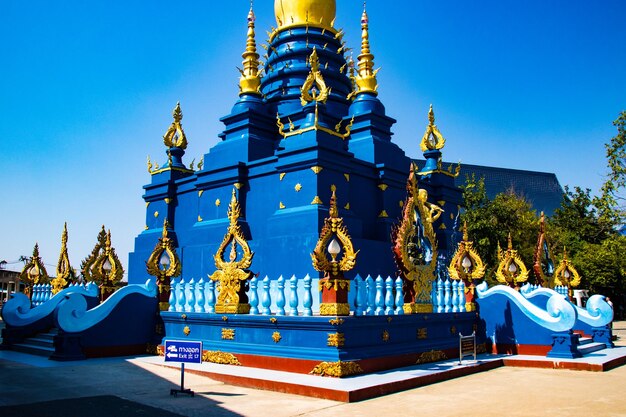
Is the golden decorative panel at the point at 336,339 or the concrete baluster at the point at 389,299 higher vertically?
the concrete baluster at the point at 389,299

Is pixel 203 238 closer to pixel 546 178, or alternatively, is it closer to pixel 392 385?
pixel 392 385

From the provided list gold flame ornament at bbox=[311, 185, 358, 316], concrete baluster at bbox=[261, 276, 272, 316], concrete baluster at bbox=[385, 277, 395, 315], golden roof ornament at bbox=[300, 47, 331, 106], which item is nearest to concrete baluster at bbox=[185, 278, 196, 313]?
concrete baluster at bbox=[261, 276, 272, 316]

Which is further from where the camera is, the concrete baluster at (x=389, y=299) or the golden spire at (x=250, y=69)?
the golden spire at (x=250, y=69)

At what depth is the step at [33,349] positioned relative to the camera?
1549cm

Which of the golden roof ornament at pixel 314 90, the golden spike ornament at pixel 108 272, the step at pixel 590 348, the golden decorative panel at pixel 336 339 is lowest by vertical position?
the step at pixel 590 348

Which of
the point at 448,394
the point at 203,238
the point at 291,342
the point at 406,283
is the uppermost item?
the point at 203,238

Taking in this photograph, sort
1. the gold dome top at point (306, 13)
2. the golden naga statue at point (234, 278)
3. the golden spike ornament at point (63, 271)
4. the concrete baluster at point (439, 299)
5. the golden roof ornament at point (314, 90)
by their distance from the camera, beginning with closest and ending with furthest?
the golden naga statue at point (234, 278)
the concrete baluster at point (439, 299)
the golden spike ornament at point (63, 271)
the golden roof ornament at point (314, 90)
the gold dome top at point (306, 13)

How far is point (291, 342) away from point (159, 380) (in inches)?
113

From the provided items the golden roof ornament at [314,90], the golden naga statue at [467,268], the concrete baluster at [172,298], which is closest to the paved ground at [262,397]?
the concrete baluster at [172,298]

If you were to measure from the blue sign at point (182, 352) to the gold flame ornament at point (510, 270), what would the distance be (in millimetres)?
11403

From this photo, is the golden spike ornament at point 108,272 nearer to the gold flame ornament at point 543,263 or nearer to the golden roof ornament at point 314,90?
the golden roof ornament at point 314,90

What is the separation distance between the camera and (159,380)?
11734 millimetres

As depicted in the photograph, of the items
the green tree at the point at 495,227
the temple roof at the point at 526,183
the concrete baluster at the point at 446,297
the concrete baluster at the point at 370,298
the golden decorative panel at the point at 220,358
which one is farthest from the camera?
the temple roof at the point at 526,183

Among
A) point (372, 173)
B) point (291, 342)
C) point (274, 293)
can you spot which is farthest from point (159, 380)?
point (372, 173)
